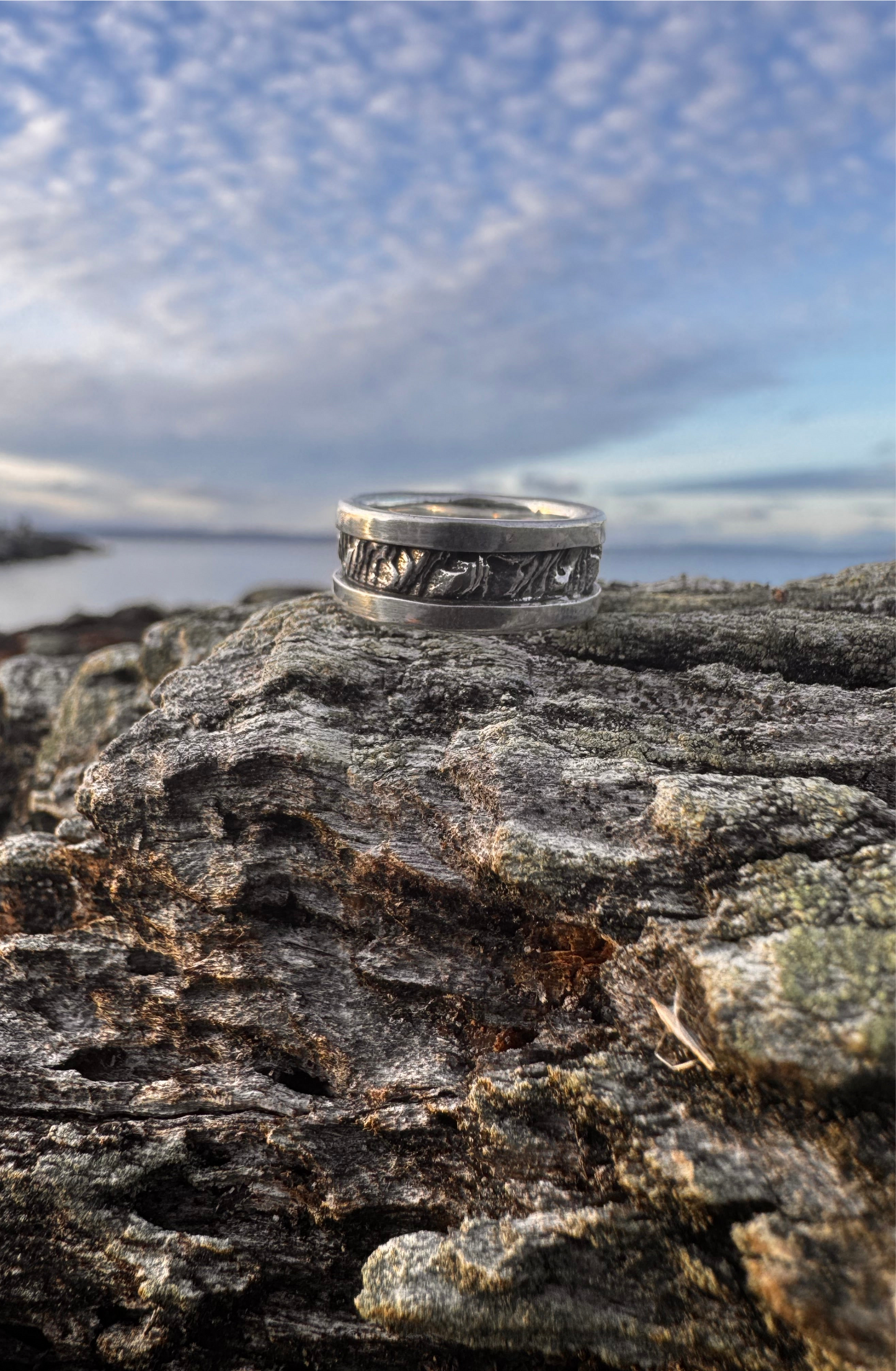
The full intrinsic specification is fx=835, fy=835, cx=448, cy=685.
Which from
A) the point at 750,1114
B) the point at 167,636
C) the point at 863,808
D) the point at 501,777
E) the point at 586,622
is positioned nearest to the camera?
the point at 750,1114

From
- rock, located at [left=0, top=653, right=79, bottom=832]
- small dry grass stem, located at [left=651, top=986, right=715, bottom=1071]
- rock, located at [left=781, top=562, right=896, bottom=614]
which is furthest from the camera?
rock, located at [left=0, top=653, right=79, bottom=832]

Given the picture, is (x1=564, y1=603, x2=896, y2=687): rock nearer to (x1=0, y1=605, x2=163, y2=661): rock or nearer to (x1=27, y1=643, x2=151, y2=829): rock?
(x1=27, y1=643, x2=151, y2=829): rock

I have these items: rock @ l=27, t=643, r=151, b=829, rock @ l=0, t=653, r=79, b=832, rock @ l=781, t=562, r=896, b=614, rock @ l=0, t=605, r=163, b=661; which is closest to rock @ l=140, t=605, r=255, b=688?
rock @ l=27, t=643, r=151, b=829

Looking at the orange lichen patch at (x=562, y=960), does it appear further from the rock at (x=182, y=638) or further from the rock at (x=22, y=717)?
the rock at (x=22, y=717)

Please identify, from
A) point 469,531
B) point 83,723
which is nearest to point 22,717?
point 83,723

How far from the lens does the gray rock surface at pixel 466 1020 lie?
376 cm

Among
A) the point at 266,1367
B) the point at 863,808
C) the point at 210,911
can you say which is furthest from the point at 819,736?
the point at 266,1367

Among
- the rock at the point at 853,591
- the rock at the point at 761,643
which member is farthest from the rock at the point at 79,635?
the rock at the point at 853,591

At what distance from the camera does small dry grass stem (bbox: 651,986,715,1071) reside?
3.96 meters

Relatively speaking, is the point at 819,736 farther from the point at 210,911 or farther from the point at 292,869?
the point at 210,911

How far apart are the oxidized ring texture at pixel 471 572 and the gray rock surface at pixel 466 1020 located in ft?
1.86

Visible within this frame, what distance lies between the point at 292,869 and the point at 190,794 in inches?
35.1

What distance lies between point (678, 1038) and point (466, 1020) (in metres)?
1.38

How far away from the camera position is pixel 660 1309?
A: 3.88 meters
